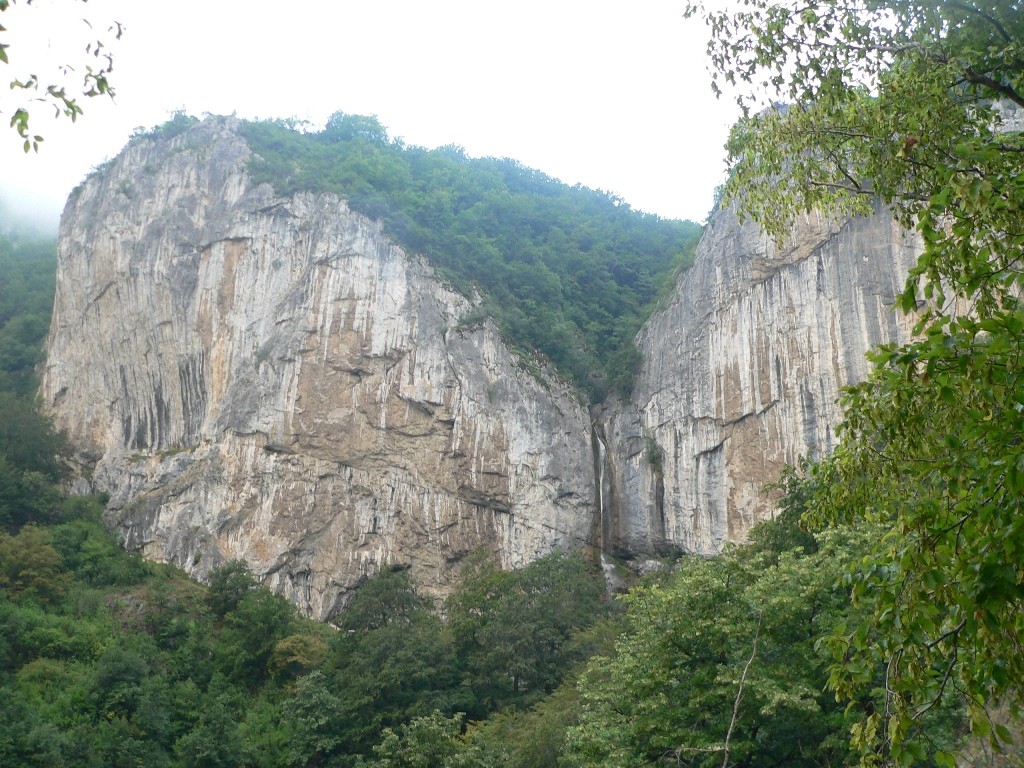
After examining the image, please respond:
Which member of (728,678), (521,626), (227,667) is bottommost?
Result: (227,667)

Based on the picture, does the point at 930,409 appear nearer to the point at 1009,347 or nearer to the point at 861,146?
the point at 1009,347

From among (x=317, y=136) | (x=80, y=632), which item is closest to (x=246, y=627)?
(x=80, y=632)

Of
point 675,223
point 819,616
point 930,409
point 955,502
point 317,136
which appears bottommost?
point 819,616

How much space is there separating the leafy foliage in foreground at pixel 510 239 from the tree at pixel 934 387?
2910cm

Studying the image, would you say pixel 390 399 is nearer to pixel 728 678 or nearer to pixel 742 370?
pixel 742 370

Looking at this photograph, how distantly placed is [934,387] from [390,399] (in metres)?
30.3

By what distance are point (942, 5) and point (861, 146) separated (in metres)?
1.08

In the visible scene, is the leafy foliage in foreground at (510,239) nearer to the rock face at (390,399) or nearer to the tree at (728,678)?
the rock face at (390,399)

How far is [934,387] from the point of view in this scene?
4.71 metres

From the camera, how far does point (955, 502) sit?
Result: 15.3 ft

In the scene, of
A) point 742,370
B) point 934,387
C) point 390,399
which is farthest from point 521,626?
point 934,387

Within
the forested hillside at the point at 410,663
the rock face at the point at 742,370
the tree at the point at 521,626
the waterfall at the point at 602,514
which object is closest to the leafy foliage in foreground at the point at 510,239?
the waterfall at the point at 602,514

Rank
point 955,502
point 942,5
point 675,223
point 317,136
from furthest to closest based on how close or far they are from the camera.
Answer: point 675,223, point 317,136, point 942,5, point 955,502

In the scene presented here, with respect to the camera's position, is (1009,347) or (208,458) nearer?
(1009,347)
